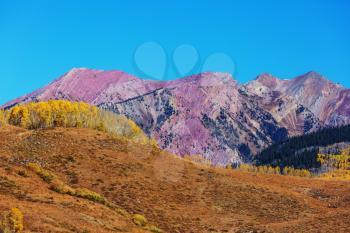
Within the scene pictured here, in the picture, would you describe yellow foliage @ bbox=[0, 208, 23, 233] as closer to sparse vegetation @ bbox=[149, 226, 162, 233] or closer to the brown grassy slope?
the brown grassy slope

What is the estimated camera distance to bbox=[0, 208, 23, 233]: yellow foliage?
43134 millimetres

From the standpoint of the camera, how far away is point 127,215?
71875 millimetres

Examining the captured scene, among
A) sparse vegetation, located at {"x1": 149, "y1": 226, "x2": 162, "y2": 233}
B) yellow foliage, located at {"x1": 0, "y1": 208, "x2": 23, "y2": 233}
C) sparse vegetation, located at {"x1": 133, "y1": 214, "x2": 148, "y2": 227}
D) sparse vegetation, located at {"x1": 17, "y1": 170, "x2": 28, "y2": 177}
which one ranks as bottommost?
sparse vegetation, located at {"x1": 149, "y1": 226, "x2": 162, "y2": 233}

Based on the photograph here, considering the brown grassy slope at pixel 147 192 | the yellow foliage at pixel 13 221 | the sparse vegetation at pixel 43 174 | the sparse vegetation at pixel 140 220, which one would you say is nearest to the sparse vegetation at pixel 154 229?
the sparse vegetation at pixel 140 220

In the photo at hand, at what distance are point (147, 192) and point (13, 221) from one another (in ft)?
152

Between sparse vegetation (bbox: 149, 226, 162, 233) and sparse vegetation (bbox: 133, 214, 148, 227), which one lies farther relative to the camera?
sparse vegetation (bbox: 133, 214, 148, 227)

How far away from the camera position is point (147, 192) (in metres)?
90.6

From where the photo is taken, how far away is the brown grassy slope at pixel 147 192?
61.5 m

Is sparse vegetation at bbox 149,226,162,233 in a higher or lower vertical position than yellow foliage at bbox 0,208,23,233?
lower

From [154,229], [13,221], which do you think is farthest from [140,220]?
[13,221]

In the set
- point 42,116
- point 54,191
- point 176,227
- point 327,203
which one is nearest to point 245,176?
point 327,203

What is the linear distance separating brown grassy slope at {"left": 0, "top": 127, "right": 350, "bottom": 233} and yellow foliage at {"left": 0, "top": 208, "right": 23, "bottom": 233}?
1.68 metres

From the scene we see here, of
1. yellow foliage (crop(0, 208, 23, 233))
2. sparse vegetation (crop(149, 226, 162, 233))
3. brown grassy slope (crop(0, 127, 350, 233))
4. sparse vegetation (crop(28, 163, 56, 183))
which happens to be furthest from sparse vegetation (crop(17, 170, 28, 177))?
yellow foliage (crop(0, 208, 23, 233))

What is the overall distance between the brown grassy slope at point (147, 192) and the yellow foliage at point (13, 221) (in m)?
1.68
